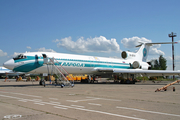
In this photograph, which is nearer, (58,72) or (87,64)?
(58,72)

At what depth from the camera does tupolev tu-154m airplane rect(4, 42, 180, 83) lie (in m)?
20.8

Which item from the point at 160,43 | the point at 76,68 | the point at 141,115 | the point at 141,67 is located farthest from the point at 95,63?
the point at 141,115

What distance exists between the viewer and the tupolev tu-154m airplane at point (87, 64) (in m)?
20.8

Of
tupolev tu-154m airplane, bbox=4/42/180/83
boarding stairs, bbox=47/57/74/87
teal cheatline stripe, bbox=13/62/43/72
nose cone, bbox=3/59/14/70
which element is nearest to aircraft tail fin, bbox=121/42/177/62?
tupolev tu-154m airplane, bbox=4/42/180/83

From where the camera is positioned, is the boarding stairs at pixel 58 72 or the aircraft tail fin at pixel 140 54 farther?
the aircraft tail fin at pixel 140 54

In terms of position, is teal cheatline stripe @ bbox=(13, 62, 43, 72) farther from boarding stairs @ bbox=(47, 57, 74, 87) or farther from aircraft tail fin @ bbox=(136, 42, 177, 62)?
aircraft tail fin @ bbox=(136, 42, 177, 62)

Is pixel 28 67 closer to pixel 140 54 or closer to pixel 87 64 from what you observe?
pixel 87 64

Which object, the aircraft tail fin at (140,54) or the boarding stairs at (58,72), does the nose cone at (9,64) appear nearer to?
the boarding stairs at (58,72)

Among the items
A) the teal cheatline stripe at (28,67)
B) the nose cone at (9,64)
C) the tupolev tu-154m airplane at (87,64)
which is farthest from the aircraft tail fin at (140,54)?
the nose cone at (9,64)

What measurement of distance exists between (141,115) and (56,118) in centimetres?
292

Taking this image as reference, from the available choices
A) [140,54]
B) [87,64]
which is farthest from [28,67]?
[140,54]

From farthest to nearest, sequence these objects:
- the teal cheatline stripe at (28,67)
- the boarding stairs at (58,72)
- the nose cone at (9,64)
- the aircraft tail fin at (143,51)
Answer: the aircraft tail fin at (143,51), the boarding stairs at (58,72), the teal cheatline stripe at (28,67), the nose cone at (9,64)

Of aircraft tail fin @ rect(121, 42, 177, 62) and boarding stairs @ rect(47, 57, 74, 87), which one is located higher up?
aircraft tail fin @ rect(121, 42, 177, 62)

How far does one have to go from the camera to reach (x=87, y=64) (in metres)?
27.8
